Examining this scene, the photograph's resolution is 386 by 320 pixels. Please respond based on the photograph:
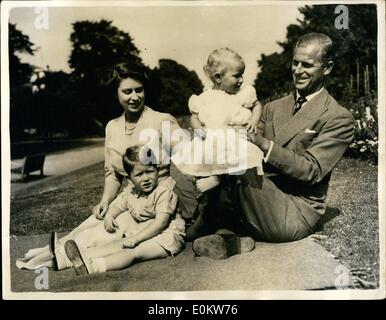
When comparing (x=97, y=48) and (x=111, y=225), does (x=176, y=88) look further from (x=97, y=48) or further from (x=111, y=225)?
(x=111, y=225)

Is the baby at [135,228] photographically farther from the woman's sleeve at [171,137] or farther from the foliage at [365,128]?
the foliage at [365,128]

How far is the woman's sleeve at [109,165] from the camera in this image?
10.8 ft

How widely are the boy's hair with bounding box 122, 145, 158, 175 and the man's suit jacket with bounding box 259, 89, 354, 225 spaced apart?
0.67m

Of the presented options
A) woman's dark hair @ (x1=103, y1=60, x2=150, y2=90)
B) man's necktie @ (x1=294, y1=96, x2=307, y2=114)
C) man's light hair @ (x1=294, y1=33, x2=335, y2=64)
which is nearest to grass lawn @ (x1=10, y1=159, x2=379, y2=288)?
man's necktie @ (x1=294, y1=96, x2=307, y2=114)

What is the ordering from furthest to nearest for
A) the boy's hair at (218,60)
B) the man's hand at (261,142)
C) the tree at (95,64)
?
the tree at (95,64)
the boy's hair at (218,60)
the man's hand at (261,142)

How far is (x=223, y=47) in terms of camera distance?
3.25 metres

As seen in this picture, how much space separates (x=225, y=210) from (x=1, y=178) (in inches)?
56.4

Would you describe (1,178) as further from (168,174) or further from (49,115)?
(168,174)

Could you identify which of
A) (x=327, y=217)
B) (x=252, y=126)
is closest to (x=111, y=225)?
(x=252, y=126)

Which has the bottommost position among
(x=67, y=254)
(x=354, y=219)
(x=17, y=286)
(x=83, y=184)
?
(x=17, y=286)

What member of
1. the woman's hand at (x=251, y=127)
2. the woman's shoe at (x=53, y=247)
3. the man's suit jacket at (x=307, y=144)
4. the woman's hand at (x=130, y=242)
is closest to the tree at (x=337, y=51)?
the man's suit jacket at (x=307, y=144)

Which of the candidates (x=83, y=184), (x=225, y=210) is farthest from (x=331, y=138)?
(x=83, y=184)

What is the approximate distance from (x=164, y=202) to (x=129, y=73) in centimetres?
81

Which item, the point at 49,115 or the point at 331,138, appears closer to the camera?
the point at 331,138
